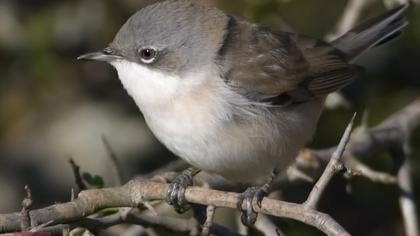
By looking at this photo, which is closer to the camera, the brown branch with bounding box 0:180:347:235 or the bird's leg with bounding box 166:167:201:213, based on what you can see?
the brown branch with bounding box 0:180:347:235

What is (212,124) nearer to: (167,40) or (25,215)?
(167,40)

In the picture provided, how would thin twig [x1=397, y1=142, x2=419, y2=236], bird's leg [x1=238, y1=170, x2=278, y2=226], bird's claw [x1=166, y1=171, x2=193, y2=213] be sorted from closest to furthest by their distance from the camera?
bird's leg [x1=238, y1=170, x2=278, y2=226] → bird's claw [x1=166, y1=171, x2=193, y2=213] → thin twig [x1=397, y1=142, x2=419, y2=236]

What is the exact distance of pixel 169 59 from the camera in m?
4.95

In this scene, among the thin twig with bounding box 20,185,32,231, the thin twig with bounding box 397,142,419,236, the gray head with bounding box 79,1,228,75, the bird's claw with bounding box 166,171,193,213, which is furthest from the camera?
the gray head with bounding box 79,1,228,75

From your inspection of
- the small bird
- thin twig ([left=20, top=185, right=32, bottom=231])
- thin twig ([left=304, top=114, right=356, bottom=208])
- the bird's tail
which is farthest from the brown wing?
thin twig ([left=20, top=185, right=32, bottom=231])

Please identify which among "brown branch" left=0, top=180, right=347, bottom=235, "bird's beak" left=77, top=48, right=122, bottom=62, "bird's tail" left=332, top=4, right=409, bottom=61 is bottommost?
"bird's tail" left=332, top=4, right=409, bottom=61

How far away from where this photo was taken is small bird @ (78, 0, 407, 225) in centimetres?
462

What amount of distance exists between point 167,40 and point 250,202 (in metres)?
1.14

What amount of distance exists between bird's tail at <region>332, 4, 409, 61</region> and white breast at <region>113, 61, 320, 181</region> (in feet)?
3.70

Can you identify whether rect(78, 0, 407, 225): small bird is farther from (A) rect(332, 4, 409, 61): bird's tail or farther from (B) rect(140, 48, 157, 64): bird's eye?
(A) rect(332, 4, 409, 61): bird's tail

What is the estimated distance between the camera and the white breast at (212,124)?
4605 millimetres

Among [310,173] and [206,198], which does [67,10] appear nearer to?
[310,173]

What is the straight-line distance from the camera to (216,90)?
A: 15.6 feet

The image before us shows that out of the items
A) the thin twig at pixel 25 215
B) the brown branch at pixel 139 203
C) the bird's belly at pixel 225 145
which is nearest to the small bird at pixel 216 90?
the bird's belly at pixel 225 145
